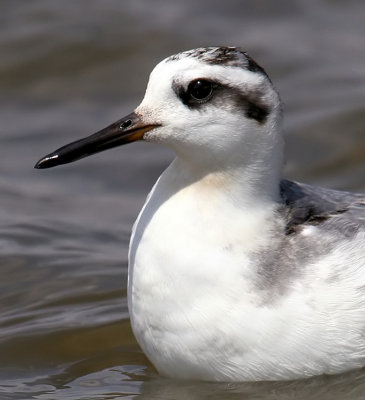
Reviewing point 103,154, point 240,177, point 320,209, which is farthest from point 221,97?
point 103,154

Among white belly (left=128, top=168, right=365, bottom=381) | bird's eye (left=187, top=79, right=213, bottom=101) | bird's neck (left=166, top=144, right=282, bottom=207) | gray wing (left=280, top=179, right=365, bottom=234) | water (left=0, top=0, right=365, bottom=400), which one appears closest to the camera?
bird's eye (left=187, top=79, right=213, bottom=101)

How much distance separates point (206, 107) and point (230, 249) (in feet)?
2.63

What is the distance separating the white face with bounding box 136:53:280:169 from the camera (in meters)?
6.06

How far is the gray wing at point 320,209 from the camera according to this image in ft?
21.3

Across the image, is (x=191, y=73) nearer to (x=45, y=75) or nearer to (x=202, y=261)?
(x=202, y=261)

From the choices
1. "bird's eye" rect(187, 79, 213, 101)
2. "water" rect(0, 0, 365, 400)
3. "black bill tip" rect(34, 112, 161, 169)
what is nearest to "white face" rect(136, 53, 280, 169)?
"bird's eye" rect(187, 79, 213, 101)

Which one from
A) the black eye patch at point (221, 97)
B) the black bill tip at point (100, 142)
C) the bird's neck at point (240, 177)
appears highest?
the black eye patch at point (221, 97)

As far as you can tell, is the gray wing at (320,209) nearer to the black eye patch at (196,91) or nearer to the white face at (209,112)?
the white face at (209,112)

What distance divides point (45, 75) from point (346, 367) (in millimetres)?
6009

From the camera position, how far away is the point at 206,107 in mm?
6109

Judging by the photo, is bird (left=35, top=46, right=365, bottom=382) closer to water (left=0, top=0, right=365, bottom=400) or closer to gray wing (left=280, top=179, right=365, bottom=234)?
gray wing (left=280, top=179, right=365, bottom=234)

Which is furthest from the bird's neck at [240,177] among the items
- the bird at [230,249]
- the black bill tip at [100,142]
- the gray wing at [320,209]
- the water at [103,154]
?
the water at [103,154]

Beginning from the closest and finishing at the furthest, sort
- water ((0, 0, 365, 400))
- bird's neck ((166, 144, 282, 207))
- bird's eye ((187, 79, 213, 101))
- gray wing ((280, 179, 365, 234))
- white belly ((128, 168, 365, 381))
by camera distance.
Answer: bird's eye ((187, 79, 213, 101)), white belly ((128, 168, 365, 381)), bird's neck ((166, 144, 282, 207)), gray wing ((280, 179, 365, 234)), water ((0, 0, 365, 400))

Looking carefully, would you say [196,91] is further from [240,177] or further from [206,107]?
[240,177]
